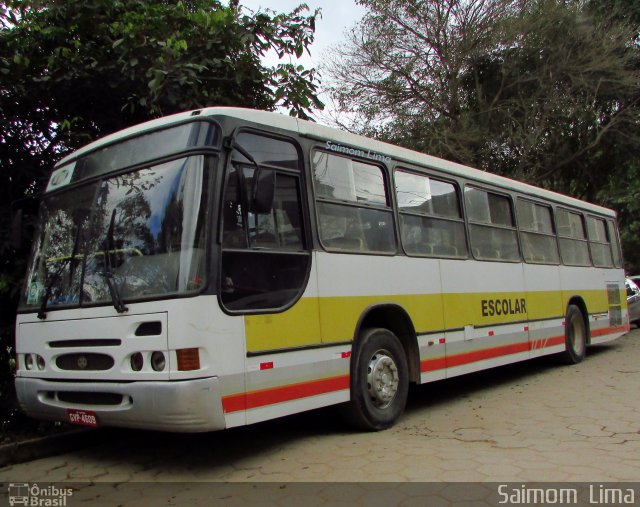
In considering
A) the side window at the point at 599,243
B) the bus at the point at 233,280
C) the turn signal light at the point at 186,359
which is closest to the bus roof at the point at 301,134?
the bus at the point at 233,280

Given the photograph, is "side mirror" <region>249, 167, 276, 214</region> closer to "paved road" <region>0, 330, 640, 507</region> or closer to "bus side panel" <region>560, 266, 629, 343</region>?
"paved road" <region>0, 330, 640, 507</region>

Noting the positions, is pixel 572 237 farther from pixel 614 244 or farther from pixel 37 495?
pixel 37 495

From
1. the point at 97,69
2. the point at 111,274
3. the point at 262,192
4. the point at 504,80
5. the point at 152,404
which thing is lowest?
the point at 152,404

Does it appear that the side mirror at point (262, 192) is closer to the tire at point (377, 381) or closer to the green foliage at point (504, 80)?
the tire at point (377, 381)

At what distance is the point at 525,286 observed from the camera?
837 centimetres

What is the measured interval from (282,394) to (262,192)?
1.58 meters

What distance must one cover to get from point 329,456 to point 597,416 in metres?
2.99

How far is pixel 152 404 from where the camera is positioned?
3.97 meters

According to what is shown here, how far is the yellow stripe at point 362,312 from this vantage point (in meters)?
4.47

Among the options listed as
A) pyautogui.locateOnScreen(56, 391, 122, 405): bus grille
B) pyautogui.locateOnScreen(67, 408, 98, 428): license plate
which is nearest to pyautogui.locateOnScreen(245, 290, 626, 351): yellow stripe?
pyautogui.locateOnScreen(56, 391, 122, 405): bus grille

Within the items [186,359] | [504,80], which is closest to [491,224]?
[186,359]

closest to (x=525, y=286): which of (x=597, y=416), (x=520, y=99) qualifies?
(x=597, y=416)

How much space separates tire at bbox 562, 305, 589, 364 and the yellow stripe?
1.65 ft

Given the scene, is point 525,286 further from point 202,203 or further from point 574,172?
point 574,172
